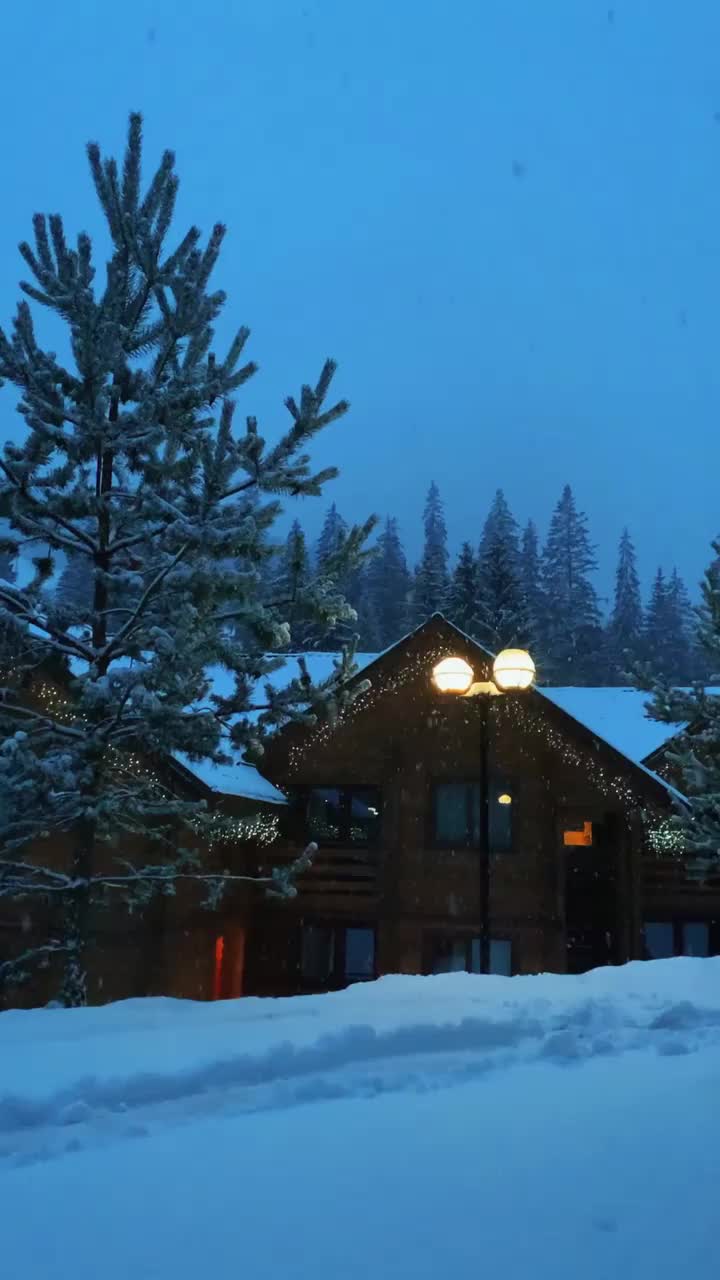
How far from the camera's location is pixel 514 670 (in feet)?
38.5

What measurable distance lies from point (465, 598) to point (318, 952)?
101 feet

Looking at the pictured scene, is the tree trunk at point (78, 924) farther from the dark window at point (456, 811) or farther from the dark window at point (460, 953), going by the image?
the dark window at point (456, 811)

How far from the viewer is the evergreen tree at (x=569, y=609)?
231 ft

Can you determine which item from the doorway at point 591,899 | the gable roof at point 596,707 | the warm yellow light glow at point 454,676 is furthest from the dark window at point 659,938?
the warm yellow light glow at point 454,676

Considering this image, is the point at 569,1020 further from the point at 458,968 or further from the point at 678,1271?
the point at 458,968

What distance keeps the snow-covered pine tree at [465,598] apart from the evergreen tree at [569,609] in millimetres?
12751

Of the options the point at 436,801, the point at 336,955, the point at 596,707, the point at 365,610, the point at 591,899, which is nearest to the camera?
the point at 336,955

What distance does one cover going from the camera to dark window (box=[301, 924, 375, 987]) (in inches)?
824

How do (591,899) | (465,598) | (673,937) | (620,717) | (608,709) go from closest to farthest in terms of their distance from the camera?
(673,937), (591,899), (620,717), (608,709), (465,598)

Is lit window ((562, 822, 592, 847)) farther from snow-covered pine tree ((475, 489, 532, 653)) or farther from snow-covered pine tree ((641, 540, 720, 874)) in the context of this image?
snow-covered pine tree ((475, 489, 532, 653))

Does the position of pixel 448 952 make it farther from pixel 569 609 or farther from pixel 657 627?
pixel 657 627

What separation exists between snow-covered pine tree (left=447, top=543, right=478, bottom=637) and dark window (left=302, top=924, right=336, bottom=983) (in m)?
28.9

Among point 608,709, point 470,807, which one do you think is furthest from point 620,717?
point 470,807

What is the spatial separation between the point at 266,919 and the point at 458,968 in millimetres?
3794
